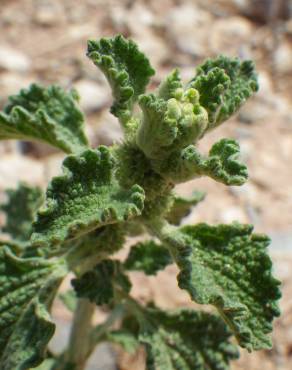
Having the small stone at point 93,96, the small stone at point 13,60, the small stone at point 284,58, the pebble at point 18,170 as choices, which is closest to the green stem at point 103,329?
the pebble at point 18,170

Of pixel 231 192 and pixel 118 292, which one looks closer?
pixel 118 292

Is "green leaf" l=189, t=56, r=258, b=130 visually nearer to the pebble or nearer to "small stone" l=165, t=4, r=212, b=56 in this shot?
the pebble

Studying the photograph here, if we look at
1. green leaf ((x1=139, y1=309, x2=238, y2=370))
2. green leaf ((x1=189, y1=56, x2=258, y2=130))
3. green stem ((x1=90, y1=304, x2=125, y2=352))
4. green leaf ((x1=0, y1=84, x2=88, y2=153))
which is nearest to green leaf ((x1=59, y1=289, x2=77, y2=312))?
green stem ((x1=90, y1=304, x2=125, y2=352))

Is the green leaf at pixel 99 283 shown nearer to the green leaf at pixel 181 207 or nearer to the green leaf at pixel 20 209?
the green leaf at pixel 181 207

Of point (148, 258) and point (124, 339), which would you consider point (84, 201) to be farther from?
point (124, 339)

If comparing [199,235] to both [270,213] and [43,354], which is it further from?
[270,213]

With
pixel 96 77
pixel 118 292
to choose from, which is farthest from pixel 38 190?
pixel 96 77

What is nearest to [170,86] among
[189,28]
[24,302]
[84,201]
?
[84,201]
